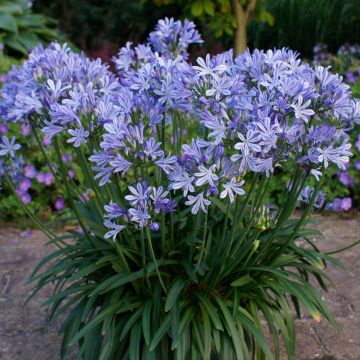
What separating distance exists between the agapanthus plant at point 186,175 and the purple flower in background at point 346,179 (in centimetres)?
205

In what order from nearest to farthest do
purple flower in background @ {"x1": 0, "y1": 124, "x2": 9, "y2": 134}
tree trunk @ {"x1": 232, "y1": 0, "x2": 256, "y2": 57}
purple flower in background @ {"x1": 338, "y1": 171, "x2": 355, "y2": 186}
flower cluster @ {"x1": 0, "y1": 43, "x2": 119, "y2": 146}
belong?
1. flower cluster @ {"x1": 0, "y1": 43, "x2": 119, "y2": 146}
2. purple flower in background @ {"x1": 338, "y1": 171, "x2": 355, "y2": 186}
3. purple flower in background @ {"x1": 0, "y1": 124, "x2": 9, "y2": 134}
4. tree trunk @ {"x1": 232, "y1": 0, "x2": 256, "y2": 57}

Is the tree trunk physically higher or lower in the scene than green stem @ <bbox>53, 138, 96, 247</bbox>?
higher

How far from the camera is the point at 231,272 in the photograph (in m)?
2.31

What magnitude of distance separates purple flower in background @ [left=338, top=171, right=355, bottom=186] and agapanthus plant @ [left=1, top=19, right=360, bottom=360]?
2.05 metres

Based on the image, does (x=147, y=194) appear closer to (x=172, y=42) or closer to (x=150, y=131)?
(x=150, y=131)

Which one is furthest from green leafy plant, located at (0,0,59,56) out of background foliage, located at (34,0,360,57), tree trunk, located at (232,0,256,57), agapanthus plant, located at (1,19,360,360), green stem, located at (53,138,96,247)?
green stem, located at (53,138,96,247)

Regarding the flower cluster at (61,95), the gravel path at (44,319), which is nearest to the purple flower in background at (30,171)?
the gravel path at (44,319)

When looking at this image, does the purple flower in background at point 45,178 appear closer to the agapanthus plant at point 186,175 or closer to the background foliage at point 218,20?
the agapanthus plant at point 186,175

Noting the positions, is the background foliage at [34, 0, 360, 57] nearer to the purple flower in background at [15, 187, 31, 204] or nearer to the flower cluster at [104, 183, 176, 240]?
the purple flower in background at [15, 187, 31, 204]

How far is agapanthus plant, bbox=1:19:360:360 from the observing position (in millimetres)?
1807

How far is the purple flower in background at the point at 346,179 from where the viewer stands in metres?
4.58

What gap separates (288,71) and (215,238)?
743 mm

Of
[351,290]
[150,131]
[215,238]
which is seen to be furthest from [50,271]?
[351,290]

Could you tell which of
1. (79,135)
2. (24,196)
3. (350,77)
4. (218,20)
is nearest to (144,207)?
(79,135)
